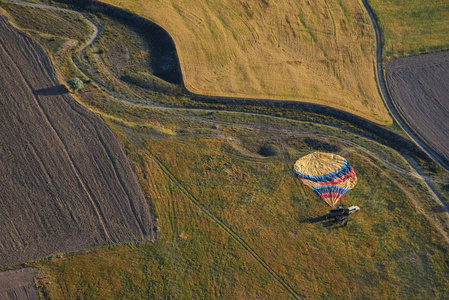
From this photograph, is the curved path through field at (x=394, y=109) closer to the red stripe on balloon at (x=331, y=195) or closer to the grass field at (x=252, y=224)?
the grass field at (x=252, y=224)

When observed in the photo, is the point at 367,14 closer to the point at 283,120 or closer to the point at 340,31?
the point at 340,31

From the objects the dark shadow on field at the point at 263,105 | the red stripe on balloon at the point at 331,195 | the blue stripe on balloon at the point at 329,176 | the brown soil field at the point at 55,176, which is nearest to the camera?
the brown soil field at the point at 55,176

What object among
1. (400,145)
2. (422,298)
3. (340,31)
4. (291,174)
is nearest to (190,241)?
(291,174)

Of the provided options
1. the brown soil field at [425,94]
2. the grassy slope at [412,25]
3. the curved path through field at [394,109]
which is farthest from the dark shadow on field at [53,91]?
the grassy slope at [412,25]

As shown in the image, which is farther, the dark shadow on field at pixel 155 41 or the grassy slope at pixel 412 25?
the grassy slope at pixel 412 25

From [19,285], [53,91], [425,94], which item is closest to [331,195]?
[425,94]

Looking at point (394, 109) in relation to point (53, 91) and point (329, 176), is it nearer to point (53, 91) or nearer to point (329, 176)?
point (329, 176)
